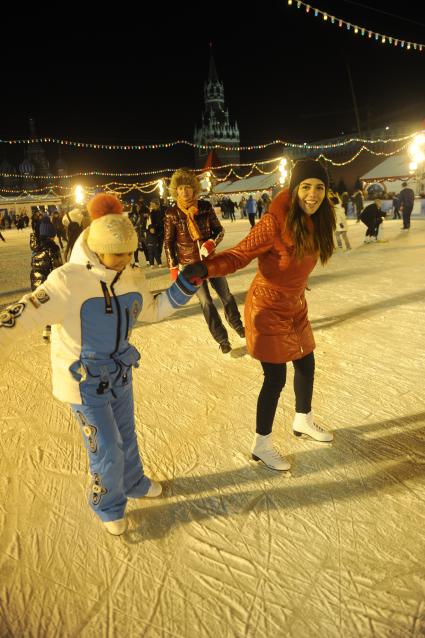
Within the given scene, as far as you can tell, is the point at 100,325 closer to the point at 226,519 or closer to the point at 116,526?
the point at 116,526

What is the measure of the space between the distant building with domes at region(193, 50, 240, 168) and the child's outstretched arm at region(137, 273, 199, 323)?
93.9m

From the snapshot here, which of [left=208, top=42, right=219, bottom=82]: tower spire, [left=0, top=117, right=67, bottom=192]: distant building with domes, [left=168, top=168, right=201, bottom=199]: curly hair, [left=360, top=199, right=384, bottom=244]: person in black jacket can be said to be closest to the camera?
[left=168, top=168, right=201, bottom=199]: curly hair

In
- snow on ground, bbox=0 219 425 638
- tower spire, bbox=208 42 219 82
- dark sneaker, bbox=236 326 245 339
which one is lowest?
snow on ground, bbox=0 219 425 638

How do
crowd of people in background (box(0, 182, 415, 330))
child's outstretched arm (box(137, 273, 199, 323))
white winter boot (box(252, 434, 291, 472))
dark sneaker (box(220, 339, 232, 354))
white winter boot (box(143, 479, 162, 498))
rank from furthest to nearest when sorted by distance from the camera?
crowd of people in background (box(0, 182, 415, 330)) → dark sneaker (box(220, 339, 232, 354)) → white winter boot (box(252, 434, 291, 472)) → white winter boot (box(143, 479, 162, 498)) → child's outstretched arm (box(137, 273, 199, 323))

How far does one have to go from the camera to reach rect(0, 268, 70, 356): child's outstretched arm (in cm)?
147

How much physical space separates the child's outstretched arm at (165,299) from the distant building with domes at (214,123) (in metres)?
93.9

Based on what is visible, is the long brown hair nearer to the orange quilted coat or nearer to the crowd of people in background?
the orange quilted coat

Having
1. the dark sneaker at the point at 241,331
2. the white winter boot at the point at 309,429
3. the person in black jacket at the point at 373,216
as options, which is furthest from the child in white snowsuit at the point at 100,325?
the person in black jacket at the point at 373,216

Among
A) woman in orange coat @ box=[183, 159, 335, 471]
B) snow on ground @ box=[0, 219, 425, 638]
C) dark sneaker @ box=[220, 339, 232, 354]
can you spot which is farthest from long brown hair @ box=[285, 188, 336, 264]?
dark sneaker @ box=[220, 339, 232, 354]

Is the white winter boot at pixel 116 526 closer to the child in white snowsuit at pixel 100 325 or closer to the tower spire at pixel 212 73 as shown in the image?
the child in white snowsuit at pixel 100 325

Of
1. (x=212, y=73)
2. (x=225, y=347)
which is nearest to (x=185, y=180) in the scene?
(x=225, y=347)

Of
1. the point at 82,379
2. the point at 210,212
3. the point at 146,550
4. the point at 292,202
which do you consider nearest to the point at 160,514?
the point at 146,550

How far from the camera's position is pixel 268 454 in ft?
7.04

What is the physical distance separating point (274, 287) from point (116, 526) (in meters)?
1.25
